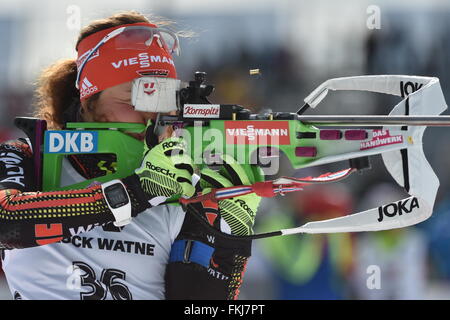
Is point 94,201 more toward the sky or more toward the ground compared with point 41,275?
more toward the sky

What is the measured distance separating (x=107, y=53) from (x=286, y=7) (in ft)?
14.2

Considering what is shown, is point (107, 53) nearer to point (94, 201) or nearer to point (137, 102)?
point (137, 102)

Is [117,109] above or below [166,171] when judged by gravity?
above

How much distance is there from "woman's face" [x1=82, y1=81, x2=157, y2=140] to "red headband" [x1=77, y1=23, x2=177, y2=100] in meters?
0.03

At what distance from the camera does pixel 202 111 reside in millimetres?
2205

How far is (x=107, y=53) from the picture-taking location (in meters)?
2.42

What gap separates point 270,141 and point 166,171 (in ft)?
1.21

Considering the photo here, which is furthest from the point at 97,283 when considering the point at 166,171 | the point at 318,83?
the point at 318,83

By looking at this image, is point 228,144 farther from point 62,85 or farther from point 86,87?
point 62,85

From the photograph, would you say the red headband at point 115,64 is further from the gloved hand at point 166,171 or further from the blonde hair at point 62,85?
the gloved hand at point 166,171

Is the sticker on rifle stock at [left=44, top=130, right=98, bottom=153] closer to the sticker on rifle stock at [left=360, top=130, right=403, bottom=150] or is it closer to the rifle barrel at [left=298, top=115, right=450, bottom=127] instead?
the rifle barrel at [left=298, top=115, right=450, bottom=127]

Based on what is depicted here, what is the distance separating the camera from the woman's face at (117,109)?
2.27 m

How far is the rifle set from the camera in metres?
2.17

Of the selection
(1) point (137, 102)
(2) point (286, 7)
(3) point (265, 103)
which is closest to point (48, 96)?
(1) point (137, 102)
